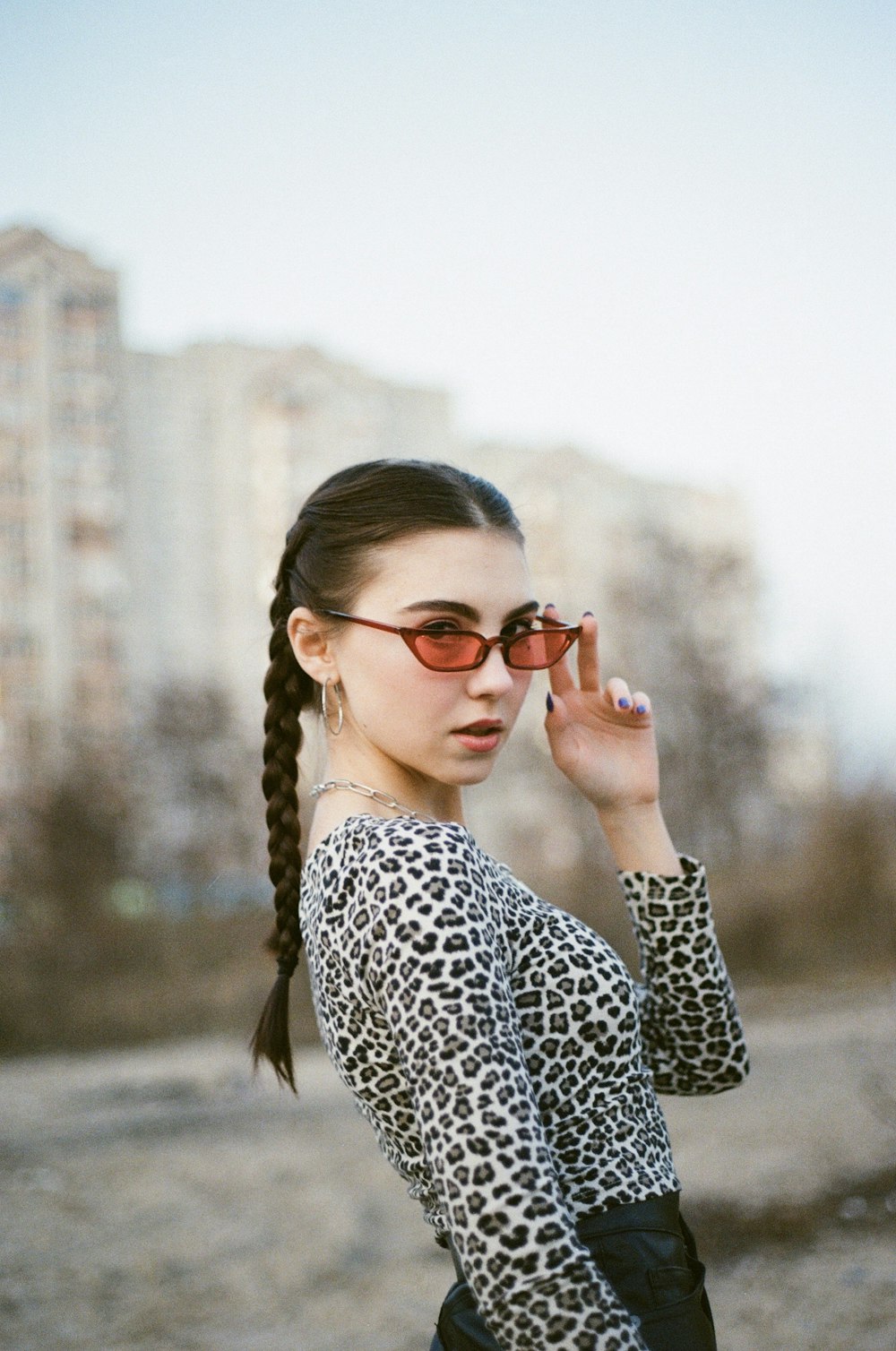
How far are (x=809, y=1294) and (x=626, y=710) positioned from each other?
3.80m

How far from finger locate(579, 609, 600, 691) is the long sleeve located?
11.7 inches

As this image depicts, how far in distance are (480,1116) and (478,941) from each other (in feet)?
0.57

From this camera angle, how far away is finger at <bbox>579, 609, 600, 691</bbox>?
1859 millimetres

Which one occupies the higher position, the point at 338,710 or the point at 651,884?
the point at 338,710

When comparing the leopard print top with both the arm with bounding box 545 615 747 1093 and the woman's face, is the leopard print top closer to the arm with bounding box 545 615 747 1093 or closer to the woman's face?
the woman's face

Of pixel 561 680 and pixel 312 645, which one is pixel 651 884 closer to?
pixel 561 680

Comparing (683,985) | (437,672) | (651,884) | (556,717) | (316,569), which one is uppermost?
(316,569)

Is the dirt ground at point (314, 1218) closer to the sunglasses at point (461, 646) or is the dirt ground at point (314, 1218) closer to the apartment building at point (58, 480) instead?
the sunglasses at point (461, 646)

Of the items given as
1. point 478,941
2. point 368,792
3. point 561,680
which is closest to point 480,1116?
point 478,941

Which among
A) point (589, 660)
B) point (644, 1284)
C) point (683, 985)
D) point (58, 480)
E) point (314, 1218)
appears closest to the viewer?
point (644, 1284)

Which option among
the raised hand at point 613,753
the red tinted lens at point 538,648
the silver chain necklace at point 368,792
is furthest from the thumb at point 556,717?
the silver chain necklace at point 368,792

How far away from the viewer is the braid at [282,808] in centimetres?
182

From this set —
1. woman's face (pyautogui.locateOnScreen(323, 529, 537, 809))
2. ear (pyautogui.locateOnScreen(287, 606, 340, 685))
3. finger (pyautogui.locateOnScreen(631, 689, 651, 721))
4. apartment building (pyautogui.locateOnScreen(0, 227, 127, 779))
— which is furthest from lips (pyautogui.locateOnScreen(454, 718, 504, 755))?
apartment building (pyautogui.locateOnScreen(0, 227, 127, 779))

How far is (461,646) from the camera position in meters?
1.56
